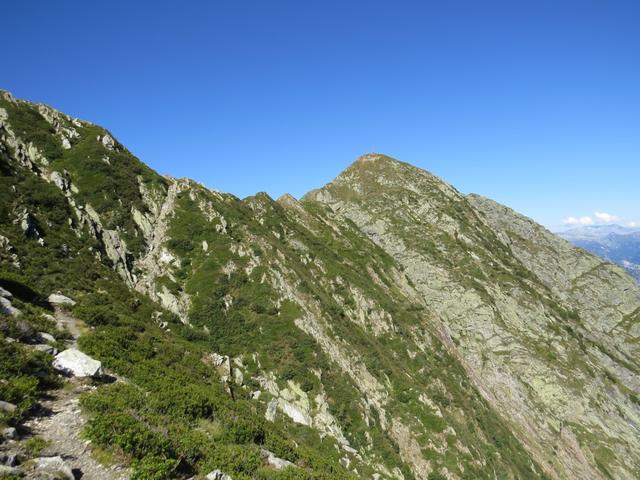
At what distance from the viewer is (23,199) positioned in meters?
33.5

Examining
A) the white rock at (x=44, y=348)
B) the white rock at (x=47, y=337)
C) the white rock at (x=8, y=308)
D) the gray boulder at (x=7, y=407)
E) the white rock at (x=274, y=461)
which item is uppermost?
the white rock at (x=8, y=308)

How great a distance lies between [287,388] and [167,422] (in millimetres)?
19944

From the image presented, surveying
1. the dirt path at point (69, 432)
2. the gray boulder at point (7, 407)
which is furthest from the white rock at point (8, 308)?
the gray boulder at point (7, 407)

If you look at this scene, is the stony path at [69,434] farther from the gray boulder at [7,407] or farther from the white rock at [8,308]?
the white rock at [8,308]

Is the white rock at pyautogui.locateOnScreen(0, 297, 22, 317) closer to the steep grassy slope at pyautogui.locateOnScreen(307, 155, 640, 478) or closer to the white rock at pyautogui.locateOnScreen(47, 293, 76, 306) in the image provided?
the white rock at pyautogui.locateOnScreen(47, 293, 76, 306)

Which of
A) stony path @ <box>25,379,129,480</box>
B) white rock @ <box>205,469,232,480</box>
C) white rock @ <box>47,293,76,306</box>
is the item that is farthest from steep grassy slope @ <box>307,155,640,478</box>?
stony path @ <box>25,379,129,480</box>

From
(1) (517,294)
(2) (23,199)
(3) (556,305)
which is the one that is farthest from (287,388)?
(3) (556,305)

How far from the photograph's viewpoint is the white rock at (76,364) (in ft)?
49.5

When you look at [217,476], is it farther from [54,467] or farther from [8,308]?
[8,308]

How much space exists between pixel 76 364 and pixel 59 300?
897 centimetres

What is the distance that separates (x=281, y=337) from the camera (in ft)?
125

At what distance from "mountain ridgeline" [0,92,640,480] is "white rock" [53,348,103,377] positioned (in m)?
0.63

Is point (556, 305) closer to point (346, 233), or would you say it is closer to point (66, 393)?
point (346, 233)

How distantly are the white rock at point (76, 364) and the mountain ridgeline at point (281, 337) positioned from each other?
633 millimetres
